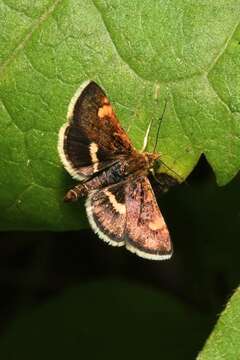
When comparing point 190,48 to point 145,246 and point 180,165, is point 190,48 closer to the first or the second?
point 180,165

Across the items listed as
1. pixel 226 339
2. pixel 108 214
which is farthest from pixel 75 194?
pixel 226 339

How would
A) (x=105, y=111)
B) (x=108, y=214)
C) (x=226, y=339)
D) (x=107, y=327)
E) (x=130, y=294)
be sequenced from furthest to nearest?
(x=130, y=294)
(x=107, y=327)
(x=108, y=214)
(x=105, y=111)
(x=226, y=339)

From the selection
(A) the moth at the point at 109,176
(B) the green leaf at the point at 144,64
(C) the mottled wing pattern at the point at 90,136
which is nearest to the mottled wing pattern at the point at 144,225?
(A) the moth at the point at 109,176

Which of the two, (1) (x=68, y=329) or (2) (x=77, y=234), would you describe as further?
(2) (x=77, y=234)

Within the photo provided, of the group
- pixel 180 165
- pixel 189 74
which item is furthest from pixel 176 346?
pixel 189 74

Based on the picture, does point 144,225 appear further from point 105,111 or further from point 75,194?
point 105,111
